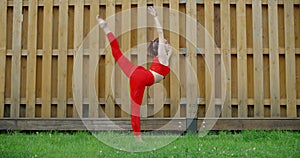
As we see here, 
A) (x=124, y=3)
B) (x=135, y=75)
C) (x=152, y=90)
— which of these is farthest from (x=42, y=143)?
(x=124, y=3)

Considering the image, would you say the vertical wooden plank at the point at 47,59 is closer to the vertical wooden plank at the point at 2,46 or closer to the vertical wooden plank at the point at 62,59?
the vertical wooden plank at the point at 62,59

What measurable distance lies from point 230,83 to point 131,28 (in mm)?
1509

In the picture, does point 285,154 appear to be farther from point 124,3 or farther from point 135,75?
point 124,3

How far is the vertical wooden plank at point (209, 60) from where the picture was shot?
6.61 m

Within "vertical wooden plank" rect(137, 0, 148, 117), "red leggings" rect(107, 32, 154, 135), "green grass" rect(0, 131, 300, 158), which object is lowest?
"green grass" rect(0, 131, 300, 158)

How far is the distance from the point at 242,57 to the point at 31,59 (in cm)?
283

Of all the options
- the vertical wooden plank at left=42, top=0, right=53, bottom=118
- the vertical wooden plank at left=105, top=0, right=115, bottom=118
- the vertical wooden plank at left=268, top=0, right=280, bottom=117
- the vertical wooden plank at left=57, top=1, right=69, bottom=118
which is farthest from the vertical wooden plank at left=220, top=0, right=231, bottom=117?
the vertical wooden plank at left=42, top=0, right=53, bottom=118

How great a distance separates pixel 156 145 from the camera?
5141 mm

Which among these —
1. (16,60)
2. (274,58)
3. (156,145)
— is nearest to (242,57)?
(274,58)

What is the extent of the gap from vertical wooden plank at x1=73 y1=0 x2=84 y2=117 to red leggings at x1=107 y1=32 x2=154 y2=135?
4.08 feet

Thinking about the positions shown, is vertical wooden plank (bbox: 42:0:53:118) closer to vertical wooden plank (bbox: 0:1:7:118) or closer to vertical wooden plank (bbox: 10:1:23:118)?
vertical wooden plank (bbox: 10:1:23:118)

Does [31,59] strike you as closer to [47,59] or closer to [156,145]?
[47,59]

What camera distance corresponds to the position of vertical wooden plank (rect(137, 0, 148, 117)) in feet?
21.7

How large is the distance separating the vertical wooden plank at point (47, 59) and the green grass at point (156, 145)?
45 centimetres
